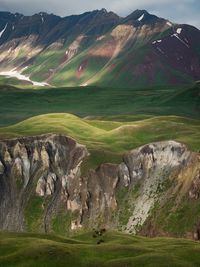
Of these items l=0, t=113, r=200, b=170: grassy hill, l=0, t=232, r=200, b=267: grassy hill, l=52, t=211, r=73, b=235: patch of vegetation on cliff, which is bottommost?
l=0, t=232, r=200, b=267: grassy hill

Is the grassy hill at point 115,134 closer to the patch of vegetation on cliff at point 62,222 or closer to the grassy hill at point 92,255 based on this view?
the patch of vegetation on cliff at point 62,222

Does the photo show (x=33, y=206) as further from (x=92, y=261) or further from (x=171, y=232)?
(x=92, y=261)

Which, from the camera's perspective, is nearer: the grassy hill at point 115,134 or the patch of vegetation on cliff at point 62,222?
the patch of vegetation on cliff at point 62,222

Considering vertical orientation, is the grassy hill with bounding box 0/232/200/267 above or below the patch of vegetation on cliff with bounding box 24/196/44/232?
below

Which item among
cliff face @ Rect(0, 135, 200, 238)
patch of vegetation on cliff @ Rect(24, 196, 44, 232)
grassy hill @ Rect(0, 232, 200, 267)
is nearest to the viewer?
grassy hill @ Rect(0, 232, 200, 267)

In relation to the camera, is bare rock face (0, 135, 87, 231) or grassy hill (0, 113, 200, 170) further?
bare rock face (0, 135, 87, 231)

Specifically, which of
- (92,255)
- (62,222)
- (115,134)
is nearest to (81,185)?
(62,222)

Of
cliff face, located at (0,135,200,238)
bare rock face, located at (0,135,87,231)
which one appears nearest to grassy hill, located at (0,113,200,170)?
cliff face, located at (0,135,200,238)

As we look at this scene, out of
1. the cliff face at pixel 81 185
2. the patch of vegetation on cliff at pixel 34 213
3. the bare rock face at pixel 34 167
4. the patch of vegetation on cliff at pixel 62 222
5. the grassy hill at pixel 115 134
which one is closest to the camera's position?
the cliff face at pixel 81 185

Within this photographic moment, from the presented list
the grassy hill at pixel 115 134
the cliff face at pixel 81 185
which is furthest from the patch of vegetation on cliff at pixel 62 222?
the grassy hill at pixel 115 134

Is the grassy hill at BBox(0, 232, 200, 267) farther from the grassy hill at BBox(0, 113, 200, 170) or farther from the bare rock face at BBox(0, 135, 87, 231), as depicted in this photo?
the bare rock face at BBox(0, 135, 87, 231)

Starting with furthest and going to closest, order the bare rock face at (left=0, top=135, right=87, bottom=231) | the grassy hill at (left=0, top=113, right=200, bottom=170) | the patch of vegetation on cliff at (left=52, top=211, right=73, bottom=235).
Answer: the bare rock face at (left=0, top=135, right=87, bottom=231) → the grassy hill at (left=0, top=113, right=200, bottom=170) → the patch of vegetation on cliff at (left=52, top=211, right=73, bottom=235)
